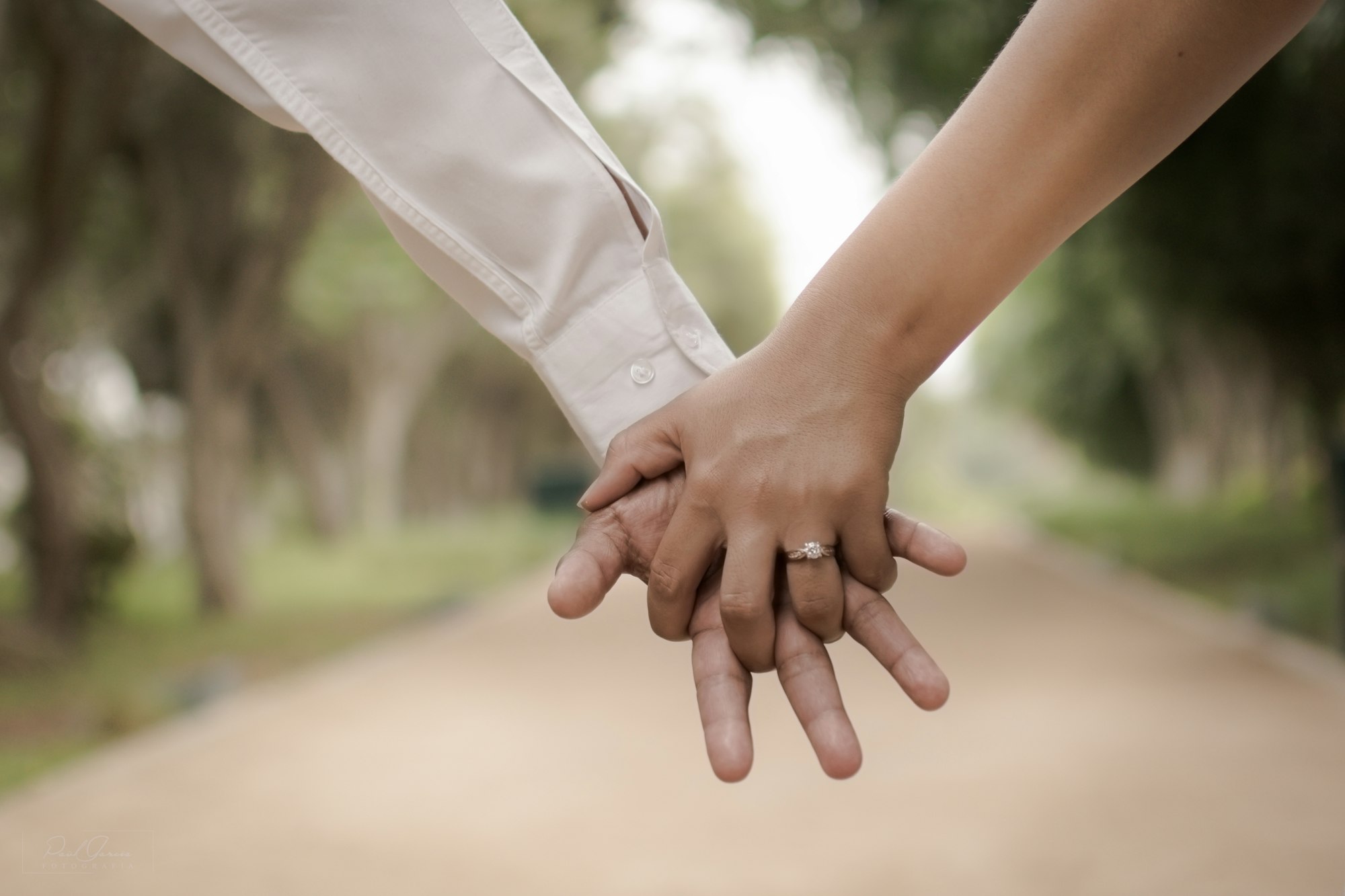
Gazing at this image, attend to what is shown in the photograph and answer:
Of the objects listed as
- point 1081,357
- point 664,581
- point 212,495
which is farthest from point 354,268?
point 1081,357

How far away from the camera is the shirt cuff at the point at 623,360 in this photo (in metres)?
1.94

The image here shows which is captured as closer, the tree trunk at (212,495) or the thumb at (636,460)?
the thumb at (636,460)

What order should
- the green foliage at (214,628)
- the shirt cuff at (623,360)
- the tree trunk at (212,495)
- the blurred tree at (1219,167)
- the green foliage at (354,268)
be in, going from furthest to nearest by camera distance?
the green foliage at (354,268) < the tree trunk at (212,495) < the blurred tree at (1219,167) < the green foliage at (214,628) < the shirt cuff at (623,360)

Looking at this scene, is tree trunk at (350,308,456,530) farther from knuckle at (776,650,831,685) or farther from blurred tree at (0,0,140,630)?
knuckle at (776,650,831,685)

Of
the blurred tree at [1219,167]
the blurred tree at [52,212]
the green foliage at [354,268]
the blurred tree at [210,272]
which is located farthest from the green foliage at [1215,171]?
the green foliage at [354,268]

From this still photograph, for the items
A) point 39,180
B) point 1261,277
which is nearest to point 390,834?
point 39,180

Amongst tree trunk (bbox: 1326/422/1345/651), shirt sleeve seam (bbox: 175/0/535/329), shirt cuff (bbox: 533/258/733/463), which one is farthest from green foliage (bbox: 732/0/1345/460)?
shirt sleeve seam (bbox: 175/0/535/329)

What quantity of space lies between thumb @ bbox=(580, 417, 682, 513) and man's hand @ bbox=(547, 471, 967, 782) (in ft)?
0.11

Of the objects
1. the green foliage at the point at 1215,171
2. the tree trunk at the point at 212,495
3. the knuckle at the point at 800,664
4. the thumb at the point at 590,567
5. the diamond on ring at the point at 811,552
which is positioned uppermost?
the diamond on ring at the point at 811,552

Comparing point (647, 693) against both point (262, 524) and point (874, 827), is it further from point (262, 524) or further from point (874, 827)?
point (262, 524)

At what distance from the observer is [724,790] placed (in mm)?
5062

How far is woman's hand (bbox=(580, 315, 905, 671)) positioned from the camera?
167 cm

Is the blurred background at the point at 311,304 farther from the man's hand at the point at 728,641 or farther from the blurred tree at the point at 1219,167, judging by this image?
the man's hand at the point at 728,641

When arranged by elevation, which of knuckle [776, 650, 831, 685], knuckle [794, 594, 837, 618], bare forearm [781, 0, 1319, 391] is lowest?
knuckle [776, 650, 831, 685]
